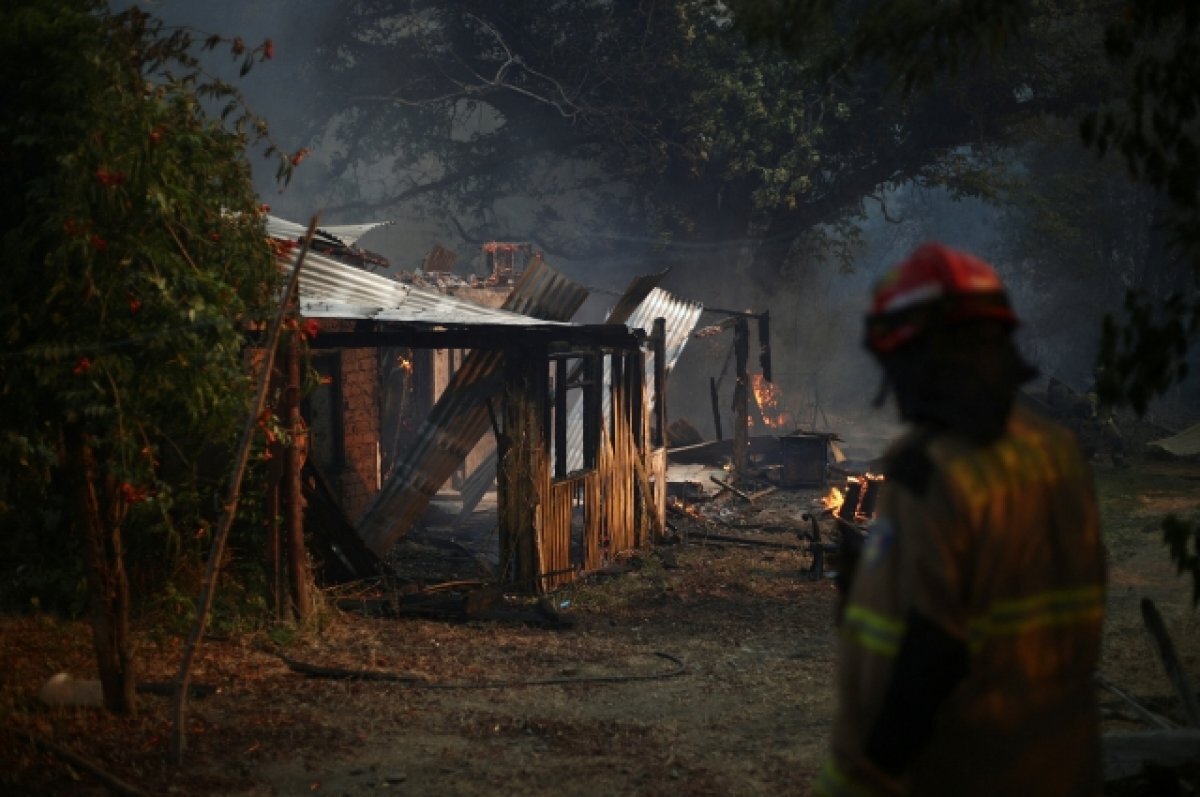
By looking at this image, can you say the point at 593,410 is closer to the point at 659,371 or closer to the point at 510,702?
the point at 659,371

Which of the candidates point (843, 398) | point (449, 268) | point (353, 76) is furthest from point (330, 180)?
point (843, 398)

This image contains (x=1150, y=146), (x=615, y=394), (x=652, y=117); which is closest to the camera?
(x=1150, y=146)

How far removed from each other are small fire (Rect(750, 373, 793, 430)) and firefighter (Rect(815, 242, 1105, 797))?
25961 millimetres

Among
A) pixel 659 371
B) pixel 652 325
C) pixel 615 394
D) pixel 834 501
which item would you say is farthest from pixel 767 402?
pixel 615 394

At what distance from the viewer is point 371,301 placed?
35.8ft

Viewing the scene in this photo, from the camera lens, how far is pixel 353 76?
30.3 metres

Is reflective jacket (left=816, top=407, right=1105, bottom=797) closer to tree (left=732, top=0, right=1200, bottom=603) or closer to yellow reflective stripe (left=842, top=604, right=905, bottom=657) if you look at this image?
yellow reflective stripe (left=842, top=604, right=905, bottom=657)

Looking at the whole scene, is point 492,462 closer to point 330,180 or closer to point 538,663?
point 538,663

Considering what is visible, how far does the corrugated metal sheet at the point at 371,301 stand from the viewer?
10.4 m

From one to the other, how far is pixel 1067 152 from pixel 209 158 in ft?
114

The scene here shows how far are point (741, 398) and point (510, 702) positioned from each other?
1363 centimetres

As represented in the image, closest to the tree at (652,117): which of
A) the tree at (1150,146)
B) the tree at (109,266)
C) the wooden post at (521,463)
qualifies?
the wooden post at (521,463)

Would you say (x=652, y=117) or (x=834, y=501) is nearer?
(x=834, y=501)

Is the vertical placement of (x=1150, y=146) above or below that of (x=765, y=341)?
below
